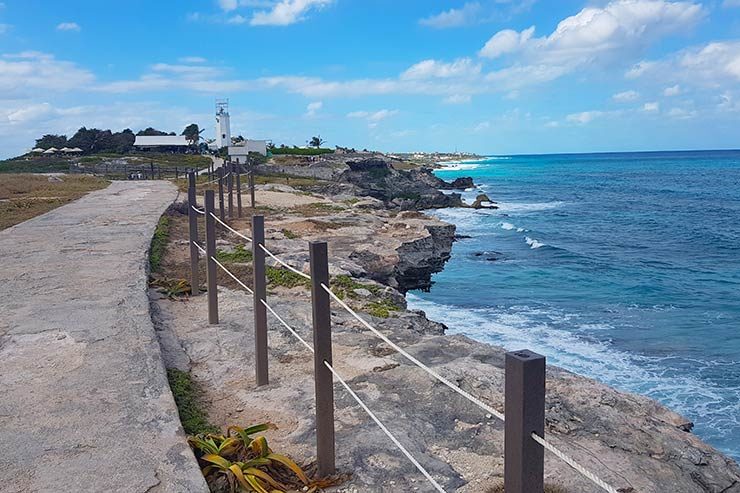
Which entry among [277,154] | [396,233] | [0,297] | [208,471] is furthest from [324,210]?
[277,154]

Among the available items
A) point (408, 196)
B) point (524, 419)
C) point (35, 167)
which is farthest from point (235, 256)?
point (35, 167)

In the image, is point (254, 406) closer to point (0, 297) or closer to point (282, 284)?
point (0, 297)

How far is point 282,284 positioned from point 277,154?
63.9 meters

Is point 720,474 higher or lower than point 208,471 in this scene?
lower

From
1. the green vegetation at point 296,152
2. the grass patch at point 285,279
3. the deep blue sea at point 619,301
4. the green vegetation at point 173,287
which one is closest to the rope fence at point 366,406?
the green vegetation at point 173,287

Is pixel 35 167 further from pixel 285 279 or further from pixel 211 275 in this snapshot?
pixel 211 275

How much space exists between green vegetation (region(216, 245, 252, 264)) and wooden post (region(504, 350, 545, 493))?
9.31 m

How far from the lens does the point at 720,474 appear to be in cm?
463

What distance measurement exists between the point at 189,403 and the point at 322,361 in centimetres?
146

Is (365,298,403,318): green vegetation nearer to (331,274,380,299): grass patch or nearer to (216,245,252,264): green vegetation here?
(331,274,380,299): grass patch

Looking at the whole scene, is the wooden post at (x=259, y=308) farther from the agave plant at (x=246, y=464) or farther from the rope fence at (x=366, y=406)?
the agave plant at (x=246, y=464)

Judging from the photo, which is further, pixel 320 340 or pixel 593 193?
pixel 593 193

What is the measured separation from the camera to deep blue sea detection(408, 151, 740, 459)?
9961mm

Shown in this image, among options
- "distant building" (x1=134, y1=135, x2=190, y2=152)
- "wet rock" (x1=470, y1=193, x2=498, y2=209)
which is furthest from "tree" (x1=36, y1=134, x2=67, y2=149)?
"wet rock" (x1=470, y1=193, x2=498, y2=209)
